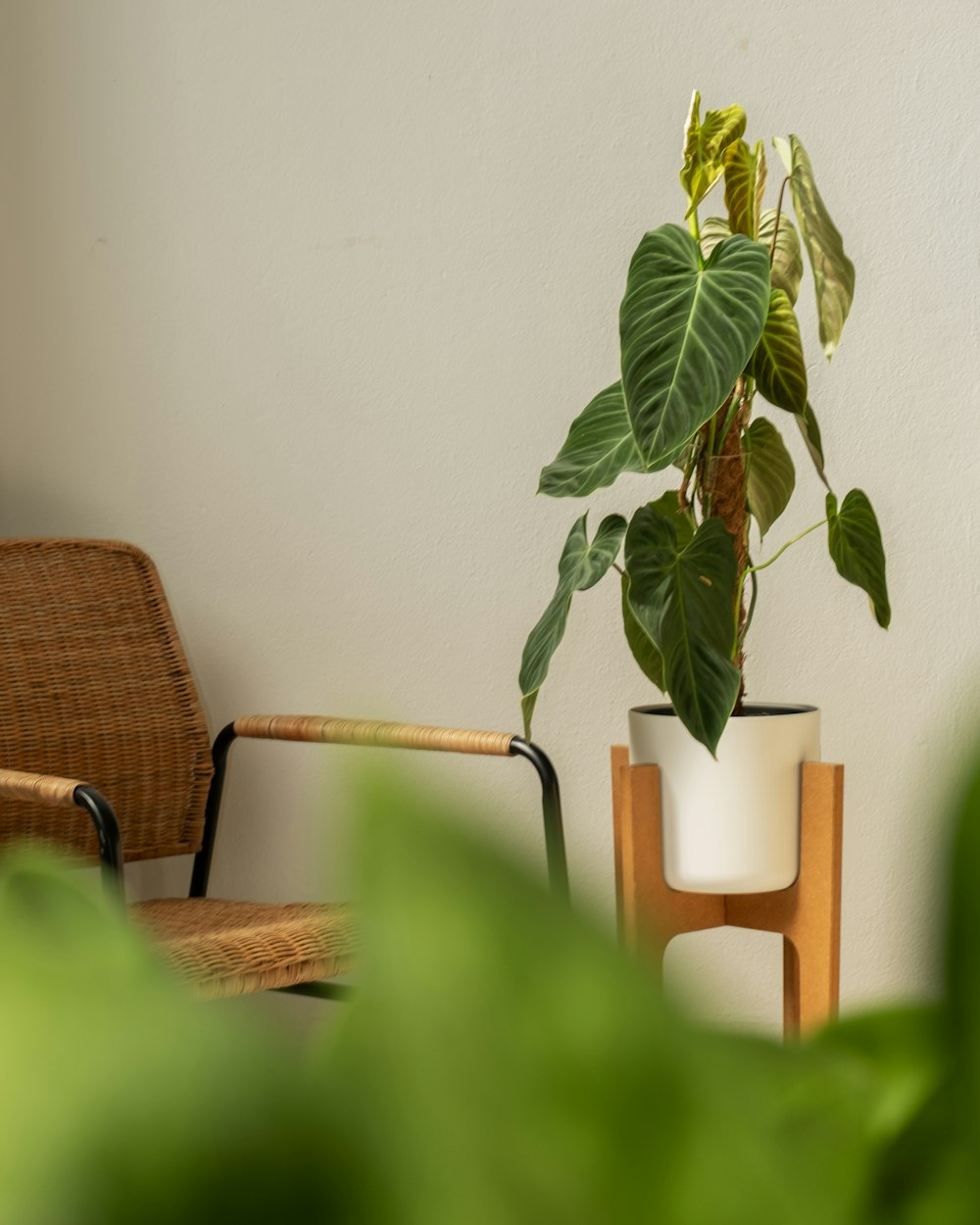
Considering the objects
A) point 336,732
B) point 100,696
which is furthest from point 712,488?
point 100,696

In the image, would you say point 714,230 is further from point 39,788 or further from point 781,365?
point 39,788

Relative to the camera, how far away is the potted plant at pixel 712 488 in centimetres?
121

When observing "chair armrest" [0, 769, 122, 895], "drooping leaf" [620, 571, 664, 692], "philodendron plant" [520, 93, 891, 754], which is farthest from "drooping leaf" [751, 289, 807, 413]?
"chair armrest" [0, 769, 122, 895]

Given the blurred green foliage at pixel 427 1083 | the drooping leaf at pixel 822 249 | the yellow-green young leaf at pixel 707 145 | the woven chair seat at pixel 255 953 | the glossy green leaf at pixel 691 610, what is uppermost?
the yellow-green young leaf at pixel 707 145

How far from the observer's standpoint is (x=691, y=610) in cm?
127

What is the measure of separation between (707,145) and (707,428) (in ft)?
0.95

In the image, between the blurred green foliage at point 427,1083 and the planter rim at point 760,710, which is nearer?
the blurred green foliage at point 427,1083

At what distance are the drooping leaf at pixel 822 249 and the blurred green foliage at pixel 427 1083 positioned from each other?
1325 millimetres

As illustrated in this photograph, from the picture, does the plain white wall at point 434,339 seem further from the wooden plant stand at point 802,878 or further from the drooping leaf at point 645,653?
the drooping leaf at point 645,653

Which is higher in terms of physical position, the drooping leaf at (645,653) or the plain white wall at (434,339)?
the plain white wall at (434,339)

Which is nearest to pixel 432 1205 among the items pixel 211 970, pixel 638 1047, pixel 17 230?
pixel 638 1047

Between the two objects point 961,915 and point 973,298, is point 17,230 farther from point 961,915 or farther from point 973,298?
point 961,915

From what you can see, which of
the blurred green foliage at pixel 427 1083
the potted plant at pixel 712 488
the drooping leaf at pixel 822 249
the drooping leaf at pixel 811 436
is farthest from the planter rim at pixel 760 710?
the blurred green foliage at pixel 427 1083

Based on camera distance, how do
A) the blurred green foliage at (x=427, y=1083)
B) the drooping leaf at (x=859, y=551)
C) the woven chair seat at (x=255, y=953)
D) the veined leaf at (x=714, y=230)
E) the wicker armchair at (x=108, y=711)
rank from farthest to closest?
the wicker armchair at (x=108, y=711)
the veined leaf at (x=714, y=230)
the drooping leaf at (x=859, y=551)
the woven chair seat at (x=255, y=953)
the blurred green foliage at (x=427, y=1083)
